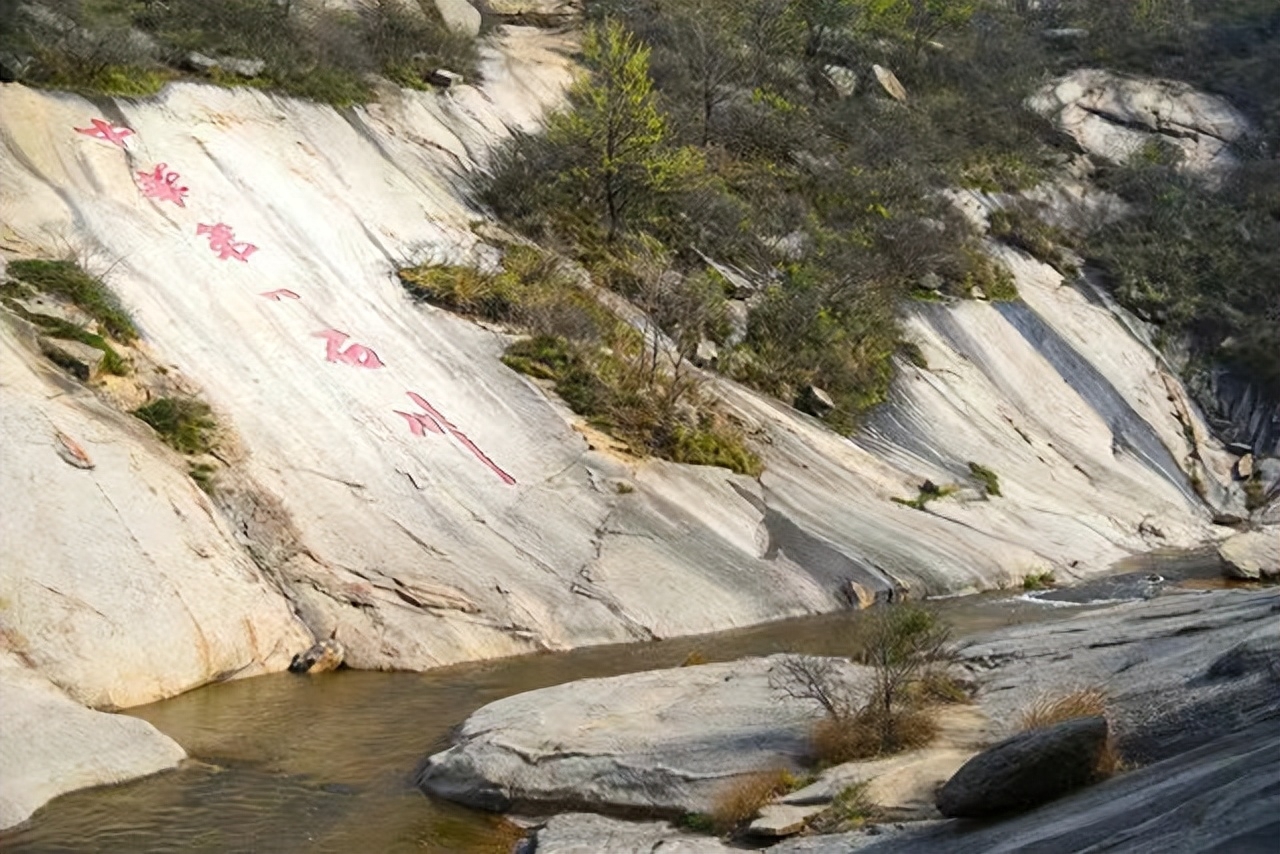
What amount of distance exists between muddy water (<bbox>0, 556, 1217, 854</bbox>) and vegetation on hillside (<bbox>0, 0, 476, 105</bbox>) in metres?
12.2

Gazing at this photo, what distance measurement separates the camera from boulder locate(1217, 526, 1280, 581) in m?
21.4

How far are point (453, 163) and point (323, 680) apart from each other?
589 inches

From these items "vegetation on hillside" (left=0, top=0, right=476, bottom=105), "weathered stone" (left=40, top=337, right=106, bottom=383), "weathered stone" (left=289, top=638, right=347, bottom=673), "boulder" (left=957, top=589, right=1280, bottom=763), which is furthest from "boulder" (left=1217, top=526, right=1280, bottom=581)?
"vegetation on hillside" (left=0, top=0, right=476, bottom=105)

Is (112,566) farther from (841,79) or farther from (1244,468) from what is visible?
(841,79)

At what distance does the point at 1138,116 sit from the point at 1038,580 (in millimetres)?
27846

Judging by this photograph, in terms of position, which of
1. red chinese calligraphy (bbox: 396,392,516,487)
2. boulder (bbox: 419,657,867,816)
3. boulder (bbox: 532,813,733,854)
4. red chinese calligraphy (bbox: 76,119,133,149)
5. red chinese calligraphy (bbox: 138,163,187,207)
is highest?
red chinese calligraphy (bbox: 76,119,133,149)

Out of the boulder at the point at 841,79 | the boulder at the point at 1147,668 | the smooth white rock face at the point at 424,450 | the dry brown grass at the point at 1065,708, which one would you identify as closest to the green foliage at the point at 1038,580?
the smooth white rock face at the point at 424,450

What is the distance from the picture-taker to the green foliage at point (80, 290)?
16203mm

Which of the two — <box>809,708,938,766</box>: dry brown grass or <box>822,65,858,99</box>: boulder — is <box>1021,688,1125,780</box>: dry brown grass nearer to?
<box>809,708,938,766</box>: dry brown grass

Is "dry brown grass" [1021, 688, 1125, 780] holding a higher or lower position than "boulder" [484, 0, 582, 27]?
lower

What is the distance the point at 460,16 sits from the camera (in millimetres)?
31266

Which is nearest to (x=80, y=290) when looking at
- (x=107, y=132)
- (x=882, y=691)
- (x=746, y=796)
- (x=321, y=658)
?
(x=107, y=132)

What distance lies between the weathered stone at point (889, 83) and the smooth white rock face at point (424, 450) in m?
17.4

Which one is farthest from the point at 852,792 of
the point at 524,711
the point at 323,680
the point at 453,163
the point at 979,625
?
the point at 453,163
